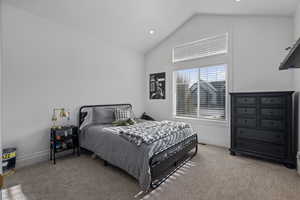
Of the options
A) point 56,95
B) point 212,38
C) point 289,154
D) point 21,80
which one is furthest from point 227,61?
point 21,80

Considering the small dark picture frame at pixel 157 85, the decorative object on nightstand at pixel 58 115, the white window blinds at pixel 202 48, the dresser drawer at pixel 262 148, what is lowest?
the dresser drawer at pixel 262 148

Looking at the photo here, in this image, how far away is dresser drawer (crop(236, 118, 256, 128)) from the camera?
9.70 feet

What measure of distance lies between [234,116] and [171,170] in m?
1.77

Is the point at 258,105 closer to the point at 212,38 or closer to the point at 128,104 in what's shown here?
the point at 212,38

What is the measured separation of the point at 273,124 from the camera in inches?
109

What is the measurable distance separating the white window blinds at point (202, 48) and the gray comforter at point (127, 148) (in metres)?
2.19

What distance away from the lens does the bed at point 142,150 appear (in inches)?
80.5

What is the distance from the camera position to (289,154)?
2.62 meters

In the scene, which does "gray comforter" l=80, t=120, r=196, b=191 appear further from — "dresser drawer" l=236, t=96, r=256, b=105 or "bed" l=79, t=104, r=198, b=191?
"dresser drawer" l=236, t=96, r=256, b=105

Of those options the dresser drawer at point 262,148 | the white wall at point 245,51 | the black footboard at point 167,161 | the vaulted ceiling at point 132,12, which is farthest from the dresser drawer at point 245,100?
the vaulted ceiling at point 132,12

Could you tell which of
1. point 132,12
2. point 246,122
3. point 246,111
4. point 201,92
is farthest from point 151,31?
point 246,122

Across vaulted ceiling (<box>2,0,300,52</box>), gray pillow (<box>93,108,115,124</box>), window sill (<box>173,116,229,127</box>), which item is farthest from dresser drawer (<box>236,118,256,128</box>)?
gray pillow (<box>93,108,115,124</box>)

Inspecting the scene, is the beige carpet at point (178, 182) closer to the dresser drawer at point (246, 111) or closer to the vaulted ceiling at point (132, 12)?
the dresser drawer at point (246, 111)

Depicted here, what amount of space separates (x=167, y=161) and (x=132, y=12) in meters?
3.16
